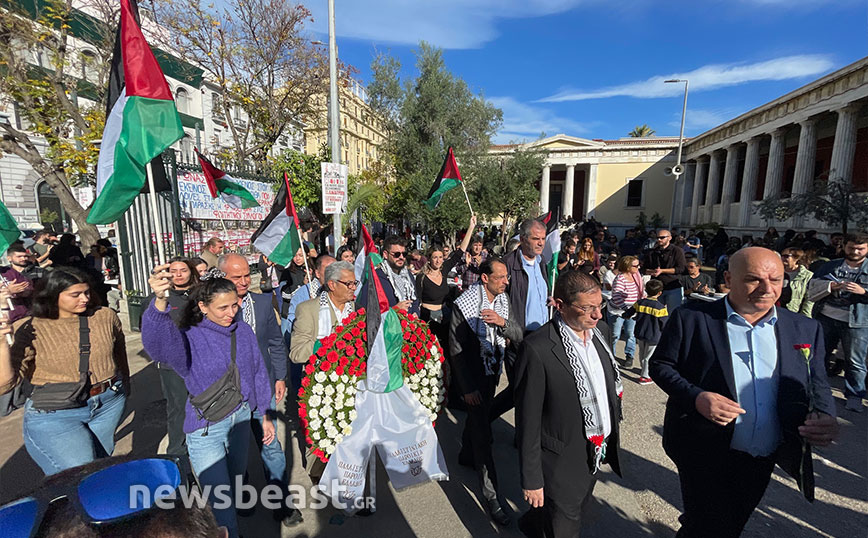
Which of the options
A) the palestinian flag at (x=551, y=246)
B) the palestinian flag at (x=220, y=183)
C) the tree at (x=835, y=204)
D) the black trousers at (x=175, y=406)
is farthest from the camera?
the tree at (x=835, y=204)

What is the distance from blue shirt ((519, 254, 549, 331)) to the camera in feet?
12.0

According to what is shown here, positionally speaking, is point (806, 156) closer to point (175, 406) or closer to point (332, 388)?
point (332, 388)

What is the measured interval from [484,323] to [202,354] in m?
2.05

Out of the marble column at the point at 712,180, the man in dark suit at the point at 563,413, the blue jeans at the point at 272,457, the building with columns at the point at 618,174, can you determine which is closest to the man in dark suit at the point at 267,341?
the blue jeans at the point at 272,457

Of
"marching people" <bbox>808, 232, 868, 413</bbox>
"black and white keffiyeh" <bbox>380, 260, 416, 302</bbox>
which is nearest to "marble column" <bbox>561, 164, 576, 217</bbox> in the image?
"marching people" <bbox>808, 232, 868, 413</bbox>

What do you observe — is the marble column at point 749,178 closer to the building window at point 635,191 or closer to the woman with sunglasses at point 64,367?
the building window at point 635,191

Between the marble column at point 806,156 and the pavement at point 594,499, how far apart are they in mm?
23507

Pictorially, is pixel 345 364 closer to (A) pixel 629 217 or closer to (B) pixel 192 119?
(B) pixel 192 119

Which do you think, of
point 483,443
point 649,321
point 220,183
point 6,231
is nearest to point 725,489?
point 483,443

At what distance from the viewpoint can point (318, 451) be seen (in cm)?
288

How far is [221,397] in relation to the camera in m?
2.47

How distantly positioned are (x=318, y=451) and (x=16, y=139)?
411 inches

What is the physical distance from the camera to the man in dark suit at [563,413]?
7.20ft

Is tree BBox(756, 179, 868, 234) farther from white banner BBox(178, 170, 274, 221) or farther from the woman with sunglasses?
white banner BBox(178, 170, 274, 221)
